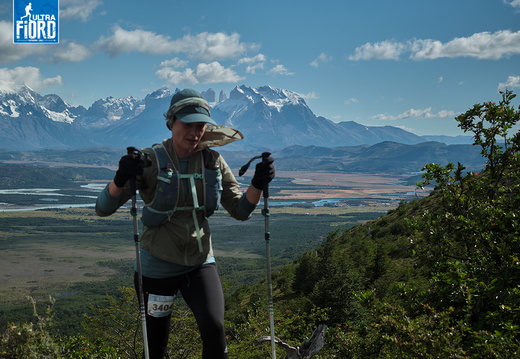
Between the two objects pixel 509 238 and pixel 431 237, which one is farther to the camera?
pixel 431 237

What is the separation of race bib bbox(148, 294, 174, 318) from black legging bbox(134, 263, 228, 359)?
4 cm

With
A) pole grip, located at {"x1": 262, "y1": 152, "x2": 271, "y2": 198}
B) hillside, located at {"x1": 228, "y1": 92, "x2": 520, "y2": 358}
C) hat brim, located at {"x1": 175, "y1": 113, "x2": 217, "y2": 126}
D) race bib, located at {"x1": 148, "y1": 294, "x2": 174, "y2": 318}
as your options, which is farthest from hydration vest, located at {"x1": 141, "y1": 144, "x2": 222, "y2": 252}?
hillside, located at {"x1": 228, "y1": 92, "x2": 520, "y2": 358}

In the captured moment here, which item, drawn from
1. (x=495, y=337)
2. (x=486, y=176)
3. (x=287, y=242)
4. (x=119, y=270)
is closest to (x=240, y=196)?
(x=495, y=337)

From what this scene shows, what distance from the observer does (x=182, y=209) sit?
183 inches

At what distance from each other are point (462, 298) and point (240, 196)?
3183 mm

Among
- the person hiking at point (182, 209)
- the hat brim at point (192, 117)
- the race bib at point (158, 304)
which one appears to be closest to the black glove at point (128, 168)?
the person hiking at point (182, 209)

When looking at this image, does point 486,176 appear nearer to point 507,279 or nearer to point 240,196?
point 507,279

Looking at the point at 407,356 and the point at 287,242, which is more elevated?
the point at 407,356

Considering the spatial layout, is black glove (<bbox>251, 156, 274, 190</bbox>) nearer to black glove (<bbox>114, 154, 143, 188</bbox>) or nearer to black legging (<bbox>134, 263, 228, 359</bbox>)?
black legging (<bbox>134, 263, 228, 359</bbox>)

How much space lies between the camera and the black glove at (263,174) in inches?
194

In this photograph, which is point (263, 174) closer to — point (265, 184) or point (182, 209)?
point (265, 184)

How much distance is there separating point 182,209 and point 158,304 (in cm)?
107

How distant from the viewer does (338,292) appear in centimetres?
1967

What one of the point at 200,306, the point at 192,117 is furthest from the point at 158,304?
the point at 192,117
